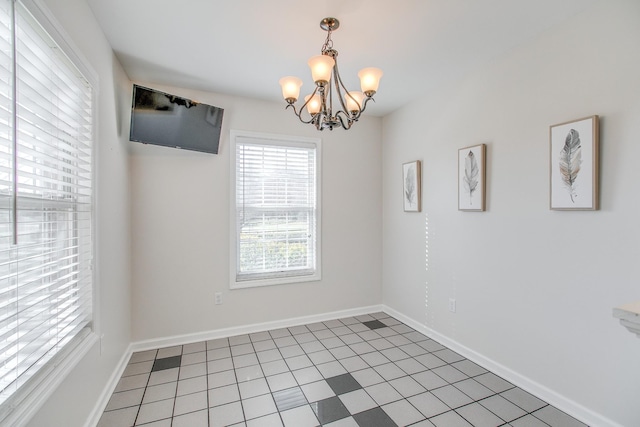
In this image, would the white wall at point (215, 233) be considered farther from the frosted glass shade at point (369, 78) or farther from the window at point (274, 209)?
the frosted glass shade at point (369, 78)

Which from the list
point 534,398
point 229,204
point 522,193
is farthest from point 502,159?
point 229,204

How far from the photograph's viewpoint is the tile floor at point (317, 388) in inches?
72.4

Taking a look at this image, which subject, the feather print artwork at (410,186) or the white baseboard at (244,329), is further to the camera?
the feather print artwork at (410,186)

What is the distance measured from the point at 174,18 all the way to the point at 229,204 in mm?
1624

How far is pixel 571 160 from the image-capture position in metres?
1.83

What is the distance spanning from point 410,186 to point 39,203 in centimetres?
292

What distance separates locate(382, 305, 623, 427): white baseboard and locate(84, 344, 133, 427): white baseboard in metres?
2.68

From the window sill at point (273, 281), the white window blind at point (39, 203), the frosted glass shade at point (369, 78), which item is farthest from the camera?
the window sill at point (273, 281)

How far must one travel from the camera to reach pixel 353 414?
188cm

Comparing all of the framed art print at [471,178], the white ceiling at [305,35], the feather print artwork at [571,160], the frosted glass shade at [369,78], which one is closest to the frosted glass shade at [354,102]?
the frosted glass shade at [369,78]

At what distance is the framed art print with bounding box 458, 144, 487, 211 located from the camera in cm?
241

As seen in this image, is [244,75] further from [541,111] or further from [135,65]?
[541,111]

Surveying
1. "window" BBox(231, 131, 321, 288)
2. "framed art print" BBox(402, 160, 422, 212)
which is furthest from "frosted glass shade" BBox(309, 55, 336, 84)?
"framed art print" BBox(402, 160, 422, 212)

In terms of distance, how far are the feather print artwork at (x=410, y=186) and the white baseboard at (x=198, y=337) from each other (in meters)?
1.43
